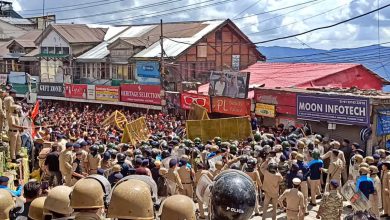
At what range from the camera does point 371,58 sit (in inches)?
1512

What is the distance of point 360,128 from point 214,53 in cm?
2190

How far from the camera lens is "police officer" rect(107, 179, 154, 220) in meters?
3.92

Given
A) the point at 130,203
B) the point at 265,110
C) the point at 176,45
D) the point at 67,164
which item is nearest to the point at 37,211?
the point at 130,203

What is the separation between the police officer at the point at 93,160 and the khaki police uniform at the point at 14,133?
2.87 m

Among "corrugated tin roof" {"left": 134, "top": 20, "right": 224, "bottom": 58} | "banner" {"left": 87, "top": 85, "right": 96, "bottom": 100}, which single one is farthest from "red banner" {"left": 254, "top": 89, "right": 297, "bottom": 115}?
"banner" {"left": 87, "top": 85, "right": 96, "bottom": 100}

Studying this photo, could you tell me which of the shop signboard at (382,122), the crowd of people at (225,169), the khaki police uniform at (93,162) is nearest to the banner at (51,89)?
the crowd of people at (225,169)

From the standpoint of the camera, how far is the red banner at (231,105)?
23.0 m

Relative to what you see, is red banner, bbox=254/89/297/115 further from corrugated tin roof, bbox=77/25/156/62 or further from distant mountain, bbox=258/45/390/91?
corrugated tin roof, bbox=77/25/156/62

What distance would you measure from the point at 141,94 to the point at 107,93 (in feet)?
11.5

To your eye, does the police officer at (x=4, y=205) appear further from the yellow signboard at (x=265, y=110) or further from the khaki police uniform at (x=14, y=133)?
the yellow signboard at (x=265, y=110)

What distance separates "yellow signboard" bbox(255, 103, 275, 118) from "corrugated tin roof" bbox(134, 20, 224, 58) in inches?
576

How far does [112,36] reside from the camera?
153 feet

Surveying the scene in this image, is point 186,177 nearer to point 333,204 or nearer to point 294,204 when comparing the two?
point 294,204

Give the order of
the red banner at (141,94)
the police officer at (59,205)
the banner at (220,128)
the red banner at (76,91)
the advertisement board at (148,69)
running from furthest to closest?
the red banner at (76,91), the advertisement board at (148,69), the red banner at (141,94), the banner at (220,128), the police officer at (59,205)
